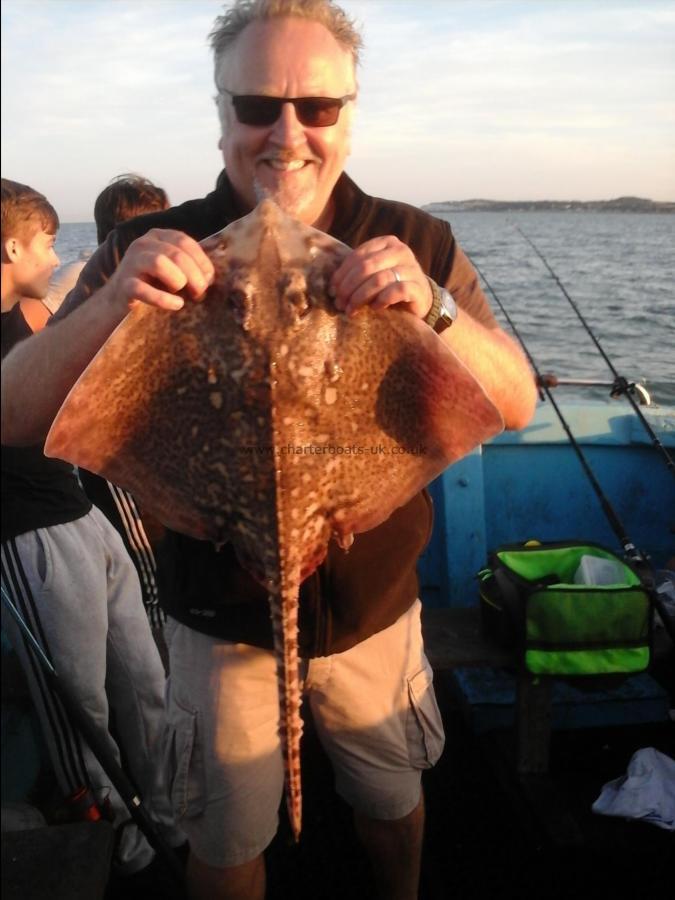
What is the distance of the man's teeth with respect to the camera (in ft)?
6.45

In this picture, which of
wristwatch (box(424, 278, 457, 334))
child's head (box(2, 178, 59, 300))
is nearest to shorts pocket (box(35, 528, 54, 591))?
child's head (box(2, 178, 59, 300))

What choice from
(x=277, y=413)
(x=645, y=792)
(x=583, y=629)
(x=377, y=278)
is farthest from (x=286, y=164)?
(x=645, y=792)

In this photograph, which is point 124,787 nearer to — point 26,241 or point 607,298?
point 26,241

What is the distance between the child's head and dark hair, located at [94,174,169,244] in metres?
0.86

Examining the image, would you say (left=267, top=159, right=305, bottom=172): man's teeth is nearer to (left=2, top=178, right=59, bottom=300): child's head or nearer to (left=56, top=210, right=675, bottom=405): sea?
(left=56, top=210, right=675, bottom=405): sea

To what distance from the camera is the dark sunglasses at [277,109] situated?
6.26 feet

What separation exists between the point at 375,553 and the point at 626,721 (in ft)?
8.59

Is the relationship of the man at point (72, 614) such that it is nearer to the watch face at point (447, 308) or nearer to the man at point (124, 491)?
the man at point (124, 491)

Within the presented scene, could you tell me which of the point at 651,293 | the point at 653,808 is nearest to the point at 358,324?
the point at 651,293

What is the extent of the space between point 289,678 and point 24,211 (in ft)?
6.51

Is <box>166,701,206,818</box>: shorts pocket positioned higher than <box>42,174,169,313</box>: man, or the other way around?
<box>42,174,169,313</box>: man

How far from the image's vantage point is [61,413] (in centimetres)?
177

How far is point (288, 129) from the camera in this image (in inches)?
75.3

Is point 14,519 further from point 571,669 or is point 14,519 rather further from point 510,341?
point 571,669
